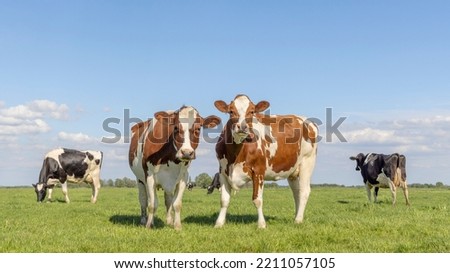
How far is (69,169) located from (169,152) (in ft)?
55.5

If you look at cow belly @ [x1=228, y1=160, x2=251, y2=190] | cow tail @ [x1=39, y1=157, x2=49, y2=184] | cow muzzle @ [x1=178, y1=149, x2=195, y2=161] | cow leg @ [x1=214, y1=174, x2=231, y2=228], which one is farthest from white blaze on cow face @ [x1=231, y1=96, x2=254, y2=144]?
cow tail @ [x1=39, y1=157, x2=49, y2=184]

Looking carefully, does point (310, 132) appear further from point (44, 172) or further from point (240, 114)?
point (44, 172)

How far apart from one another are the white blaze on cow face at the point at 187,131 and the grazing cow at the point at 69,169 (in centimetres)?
1595

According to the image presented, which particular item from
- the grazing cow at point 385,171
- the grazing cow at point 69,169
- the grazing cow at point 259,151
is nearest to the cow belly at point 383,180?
the grazing cow at point 385,171

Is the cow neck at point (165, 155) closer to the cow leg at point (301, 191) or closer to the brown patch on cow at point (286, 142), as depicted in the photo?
the brown patch on cow at point (286, 142)

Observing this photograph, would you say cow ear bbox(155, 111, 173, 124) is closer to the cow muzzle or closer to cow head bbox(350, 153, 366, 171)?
the cow muzzle

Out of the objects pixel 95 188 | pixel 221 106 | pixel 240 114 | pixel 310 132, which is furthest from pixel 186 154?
pixel 95 188

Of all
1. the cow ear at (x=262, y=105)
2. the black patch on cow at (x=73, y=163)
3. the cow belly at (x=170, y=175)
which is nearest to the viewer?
the cow belly at (x=170, y=175)

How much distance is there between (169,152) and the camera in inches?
428

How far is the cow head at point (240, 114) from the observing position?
10.6 metres

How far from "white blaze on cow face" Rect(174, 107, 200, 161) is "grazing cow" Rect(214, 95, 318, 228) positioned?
91 centimetres

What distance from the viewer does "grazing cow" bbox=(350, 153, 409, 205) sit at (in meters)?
23.4
